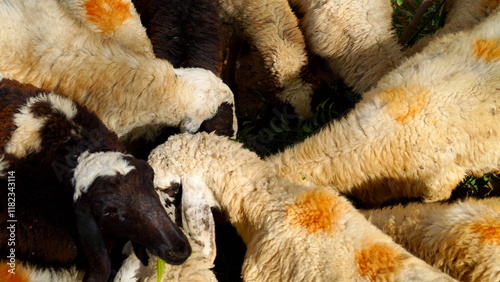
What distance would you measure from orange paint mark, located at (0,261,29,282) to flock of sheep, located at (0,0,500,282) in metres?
0.01

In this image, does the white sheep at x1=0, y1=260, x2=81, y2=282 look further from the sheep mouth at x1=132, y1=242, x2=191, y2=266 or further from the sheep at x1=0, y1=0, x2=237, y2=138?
the sheep at x1=0, y1=0, x2=237, y2=138

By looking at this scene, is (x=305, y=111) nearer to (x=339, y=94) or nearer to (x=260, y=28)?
(x=339, y=94)

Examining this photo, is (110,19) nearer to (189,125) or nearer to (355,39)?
(189,125)

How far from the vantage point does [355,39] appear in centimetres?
522

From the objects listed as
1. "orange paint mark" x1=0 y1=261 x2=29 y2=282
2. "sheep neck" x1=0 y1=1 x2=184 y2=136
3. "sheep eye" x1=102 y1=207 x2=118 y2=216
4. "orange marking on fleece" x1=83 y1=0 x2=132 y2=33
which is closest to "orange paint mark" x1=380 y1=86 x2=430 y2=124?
"sheep neck" x1=0 y1=1 x2=184 y2=136

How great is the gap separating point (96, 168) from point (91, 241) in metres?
0.47

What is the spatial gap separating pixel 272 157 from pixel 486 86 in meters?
1.86

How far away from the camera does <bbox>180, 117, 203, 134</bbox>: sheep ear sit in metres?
4.38

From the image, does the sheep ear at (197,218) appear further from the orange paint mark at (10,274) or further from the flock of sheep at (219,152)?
the orange paint mark at (10,274)

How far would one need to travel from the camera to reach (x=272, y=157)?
14.5 feet

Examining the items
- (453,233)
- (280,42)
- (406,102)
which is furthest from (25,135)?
(453,233)

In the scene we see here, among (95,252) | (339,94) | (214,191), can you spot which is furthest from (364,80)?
(95,252)

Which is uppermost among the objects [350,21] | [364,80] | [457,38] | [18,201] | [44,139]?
[457,38]

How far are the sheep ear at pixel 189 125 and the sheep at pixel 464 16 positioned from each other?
2377 millimetres
